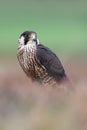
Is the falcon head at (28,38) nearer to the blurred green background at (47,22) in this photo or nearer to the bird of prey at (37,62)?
the bird of prey at (37,62)

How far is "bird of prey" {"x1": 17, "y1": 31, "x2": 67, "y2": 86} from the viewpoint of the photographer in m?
11.2

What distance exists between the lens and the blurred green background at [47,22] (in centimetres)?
2310

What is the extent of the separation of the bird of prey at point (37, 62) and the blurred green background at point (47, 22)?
5250 mm

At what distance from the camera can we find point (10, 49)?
21734mm

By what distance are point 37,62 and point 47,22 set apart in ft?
78.0

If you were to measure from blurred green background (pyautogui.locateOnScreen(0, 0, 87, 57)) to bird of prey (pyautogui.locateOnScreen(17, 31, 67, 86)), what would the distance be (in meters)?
5.25

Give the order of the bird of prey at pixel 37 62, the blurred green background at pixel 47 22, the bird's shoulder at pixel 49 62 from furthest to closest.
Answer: the blurred green background at pixel 47 22, the bird's shoulder at pixel 49 62, the bird of prey at pixel 37 62

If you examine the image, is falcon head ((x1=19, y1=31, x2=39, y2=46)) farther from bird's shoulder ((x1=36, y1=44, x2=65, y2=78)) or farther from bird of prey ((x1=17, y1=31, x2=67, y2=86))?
bird's shoulder ((x1=36, y1=44, x2=65, y2=78))

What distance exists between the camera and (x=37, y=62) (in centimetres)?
1130

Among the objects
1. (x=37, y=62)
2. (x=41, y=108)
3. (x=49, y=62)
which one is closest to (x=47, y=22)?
(x=49, y=62)

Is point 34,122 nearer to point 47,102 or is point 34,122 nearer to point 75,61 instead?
point 47,102

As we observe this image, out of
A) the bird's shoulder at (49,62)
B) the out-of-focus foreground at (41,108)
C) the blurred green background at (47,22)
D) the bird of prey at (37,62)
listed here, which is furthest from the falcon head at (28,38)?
the blurred green background at (47,22)

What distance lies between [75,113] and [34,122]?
43 cm

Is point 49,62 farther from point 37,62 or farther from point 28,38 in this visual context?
point 28,38
